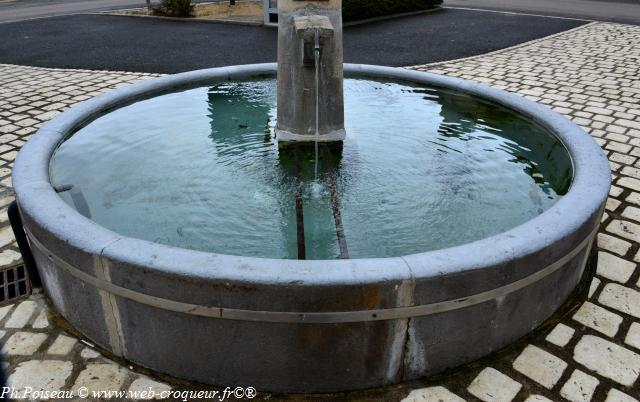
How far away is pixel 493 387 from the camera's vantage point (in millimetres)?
3334

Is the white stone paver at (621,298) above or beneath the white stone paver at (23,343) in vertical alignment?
above

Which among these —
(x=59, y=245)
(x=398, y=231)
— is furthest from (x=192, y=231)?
(x=398, y=231)

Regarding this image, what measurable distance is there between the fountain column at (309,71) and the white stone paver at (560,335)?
3.02 metres

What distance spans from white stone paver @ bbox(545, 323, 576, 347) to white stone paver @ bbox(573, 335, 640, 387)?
0.26 feet

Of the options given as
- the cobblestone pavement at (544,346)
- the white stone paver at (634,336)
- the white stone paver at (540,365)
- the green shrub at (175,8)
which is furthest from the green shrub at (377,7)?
the white stone paver at (540,365)

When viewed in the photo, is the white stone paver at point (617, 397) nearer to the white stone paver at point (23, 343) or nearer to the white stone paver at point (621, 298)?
the white stone paver at point (621, 298)

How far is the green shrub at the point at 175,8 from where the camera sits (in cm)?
1711

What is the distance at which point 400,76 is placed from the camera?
7492 mm

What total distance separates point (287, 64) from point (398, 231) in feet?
7.93

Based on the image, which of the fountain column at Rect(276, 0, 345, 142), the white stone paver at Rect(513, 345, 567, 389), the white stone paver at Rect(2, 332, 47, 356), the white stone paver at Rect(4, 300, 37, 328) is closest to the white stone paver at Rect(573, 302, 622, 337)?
the white stone paver at Rect(513, 345, 567, 389)

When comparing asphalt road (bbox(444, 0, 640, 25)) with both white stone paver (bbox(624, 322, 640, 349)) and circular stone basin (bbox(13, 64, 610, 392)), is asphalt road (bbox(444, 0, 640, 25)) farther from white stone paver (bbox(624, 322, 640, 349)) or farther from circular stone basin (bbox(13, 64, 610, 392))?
white stone paver (bbox(624, 322, 640, 349))

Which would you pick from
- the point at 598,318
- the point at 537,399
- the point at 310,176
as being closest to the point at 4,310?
the point at 310,176

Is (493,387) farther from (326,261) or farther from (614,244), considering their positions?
(614,244)

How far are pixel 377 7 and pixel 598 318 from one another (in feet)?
48.4
